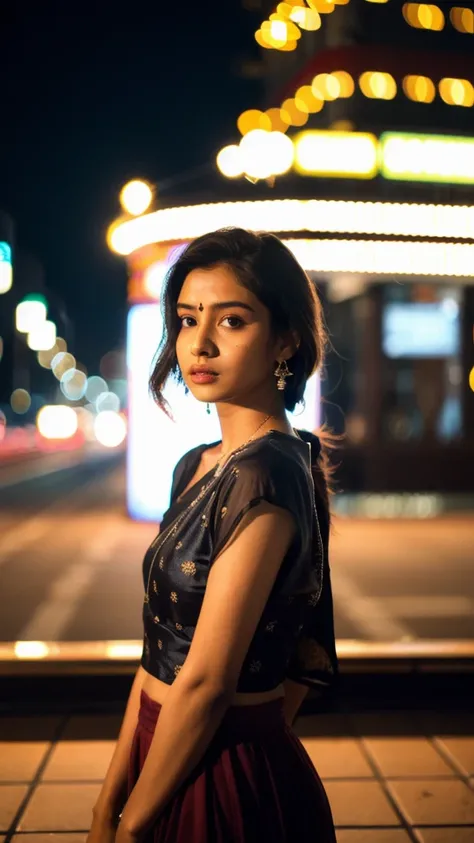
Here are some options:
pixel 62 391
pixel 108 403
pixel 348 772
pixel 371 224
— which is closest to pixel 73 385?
pixel 62 391

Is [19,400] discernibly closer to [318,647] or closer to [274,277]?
→ [318,647]

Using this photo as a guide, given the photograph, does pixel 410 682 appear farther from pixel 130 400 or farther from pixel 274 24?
pixel 274 24

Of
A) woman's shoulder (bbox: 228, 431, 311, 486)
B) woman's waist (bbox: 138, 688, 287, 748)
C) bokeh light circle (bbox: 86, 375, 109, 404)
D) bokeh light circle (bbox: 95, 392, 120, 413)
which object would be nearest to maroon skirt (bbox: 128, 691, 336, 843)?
woman's waist (bbox: 138, 688, 287, 748)

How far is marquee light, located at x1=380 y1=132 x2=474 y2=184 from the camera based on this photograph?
13031mm

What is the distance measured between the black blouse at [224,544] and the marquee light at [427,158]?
480 inches

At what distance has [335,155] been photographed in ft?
41.8

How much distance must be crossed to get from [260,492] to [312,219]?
11.2 meters

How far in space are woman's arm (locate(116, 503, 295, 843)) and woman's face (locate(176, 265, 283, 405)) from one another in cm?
30

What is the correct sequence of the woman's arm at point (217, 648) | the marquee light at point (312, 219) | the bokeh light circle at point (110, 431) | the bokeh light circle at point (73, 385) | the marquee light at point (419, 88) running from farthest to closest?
the bokeh light circle at point (73, 385), the bokeh light circle at point (110, 431), the marquee light at point (419, 88), the marquee light at point (312, 219), the woman's arm at point (217, 648)

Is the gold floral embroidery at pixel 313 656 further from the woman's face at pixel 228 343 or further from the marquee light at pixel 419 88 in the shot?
the marquee light at pixel 419 88

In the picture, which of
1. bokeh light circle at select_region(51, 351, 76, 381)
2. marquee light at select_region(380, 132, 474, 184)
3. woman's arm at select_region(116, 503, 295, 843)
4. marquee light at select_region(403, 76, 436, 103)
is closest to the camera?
woman's arm at select_region(116, 503, 295, 843)

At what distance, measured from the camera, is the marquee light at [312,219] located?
1201cm

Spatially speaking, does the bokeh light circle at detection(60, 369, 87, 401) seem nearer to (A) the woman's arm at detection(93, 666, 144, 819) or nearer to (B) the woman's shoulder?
(A) the woman's arm at detection(93, 666, 144, 819)

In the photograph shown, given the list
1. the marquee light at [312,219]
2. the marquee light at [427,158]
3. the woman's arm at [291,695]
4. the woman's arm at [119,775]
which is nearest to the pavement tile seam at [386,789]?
the woman's arm at [291,695]
